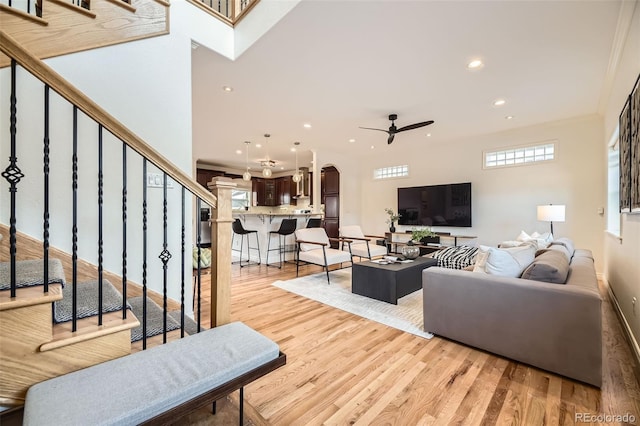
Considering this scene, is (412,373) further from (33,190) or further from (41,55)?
(41,55)

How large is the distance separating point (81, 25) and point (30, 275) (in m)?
1.81

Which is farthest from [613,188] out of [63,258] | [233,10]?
[63,258]

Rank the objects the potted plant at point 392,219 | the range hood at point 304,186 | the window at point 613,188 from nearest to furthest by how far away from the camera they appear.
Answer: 1. the window at point 613,188
2. the potted plant at point 392,219
3. the range hood at point 304,186

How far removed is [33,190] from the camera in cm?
177

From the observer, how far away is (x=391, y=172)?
7.23 metres

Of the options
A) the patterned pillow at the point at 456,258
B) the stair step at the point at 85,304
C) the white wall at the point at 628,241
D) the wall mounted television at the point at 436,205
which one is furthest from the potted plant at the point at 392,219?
the stair step at the point at 85,304

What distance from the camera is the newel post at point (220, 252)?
1547mm

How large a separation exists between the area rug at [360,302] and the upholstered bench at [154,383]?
1750mm

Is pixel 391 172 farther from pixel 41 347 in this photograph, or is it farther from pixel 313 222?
pixel 41 347

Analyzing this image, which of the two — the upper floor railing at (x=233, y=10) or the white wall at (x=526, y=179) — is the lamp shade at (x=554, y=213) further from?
the upper floor railing at (x=233, y=10)

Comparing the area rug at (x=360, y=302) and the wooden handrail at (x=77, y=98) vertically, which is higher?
the wooden handrail at (x=77, y=98)

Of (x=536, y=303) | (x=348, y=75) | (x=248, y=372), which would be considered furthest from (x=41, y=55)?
(x=536, y=303)

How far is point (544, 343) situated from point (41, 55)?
384 centimetres

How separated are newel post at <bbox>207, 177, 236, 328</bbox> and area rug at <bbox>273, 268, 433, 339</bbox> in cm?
173
